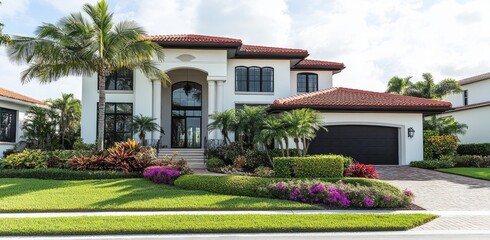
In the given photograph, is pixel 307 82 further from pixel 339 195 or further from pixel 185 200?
pixel 185 200

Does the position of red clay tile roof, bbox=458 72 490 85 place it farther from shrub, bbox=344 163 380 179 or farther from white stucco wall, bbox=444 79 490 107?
shrub, bbox=344 163 380 179

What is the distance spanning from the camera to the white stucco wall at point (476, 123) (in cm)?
2817

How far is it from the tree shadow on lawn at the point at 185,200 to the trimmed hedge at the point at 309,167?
3.43m

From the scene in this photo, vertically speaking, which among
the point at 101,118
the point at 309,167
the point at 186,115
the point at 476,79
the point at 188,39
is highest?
the point at 188,39

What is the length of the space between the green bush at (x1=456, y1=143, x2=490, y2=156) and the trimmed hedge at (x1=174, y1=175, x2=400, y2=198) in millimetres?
17183

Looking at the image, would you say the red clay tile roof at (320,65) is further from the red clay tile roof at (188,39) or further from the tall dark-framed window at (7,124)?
the tall dark-framed window at (7,124)

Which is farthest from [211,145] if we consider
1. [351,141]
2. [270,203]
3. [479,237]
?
[479,237]

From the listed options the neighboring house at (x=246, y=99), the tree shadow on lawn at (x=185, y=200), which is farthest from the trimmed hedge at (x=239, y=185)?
the neighboring house at (x=246, y=99)

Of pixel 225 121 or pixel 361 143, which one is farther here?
pixel 361 143

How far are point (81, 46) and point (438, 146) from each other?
19.6 m

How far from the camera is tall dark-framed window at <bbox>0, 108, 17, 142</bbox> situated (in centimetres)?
2308

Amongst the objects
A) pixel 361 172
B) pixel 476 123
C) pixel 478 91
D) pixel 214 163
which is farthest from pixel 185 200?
pixel 478 91

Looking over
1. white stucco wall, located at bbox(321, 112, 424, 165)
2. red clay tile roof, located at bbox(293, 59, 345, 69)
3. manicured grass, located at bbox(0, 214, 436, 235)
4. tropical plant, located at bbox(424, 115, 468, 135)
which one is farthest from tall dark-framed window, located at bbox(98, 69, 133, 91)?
tropical plant, located at bbox(424, 115, 468, 135)

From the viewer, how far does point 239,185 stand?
12391 mm
